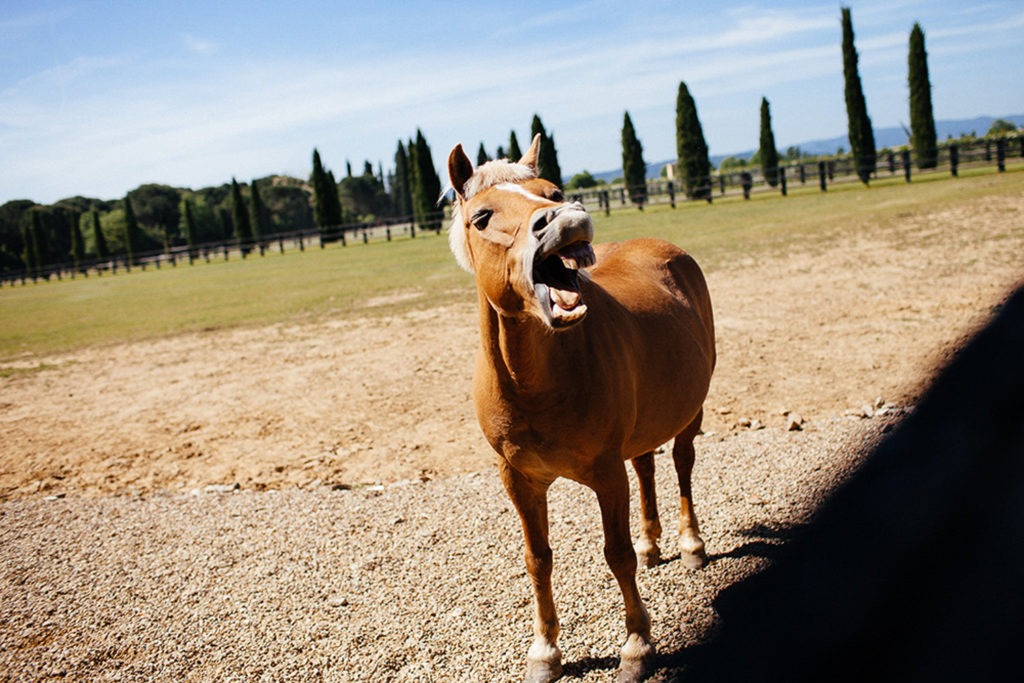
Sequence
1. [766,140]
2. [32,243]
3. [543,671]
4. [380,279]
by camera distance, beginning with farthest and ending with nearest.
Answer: [32,243], [766,140], [380,279], [543,671]

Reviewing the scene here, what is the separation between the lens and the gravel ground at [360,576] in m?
4.02

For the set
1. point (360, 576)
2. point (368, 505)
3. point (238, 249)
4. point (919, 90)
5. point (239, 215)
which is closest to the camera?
point (360, 576)

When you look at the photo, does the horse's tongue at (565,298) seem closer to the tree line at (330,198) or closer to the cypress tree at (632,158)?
the tree line at (330,198)

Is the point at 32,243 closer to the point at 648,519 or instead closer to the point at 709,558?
the point at 648,519

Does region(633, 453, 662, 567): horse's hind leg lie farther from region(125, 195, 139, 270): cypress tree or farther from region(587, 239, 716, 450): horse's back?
region(125, 195, 139, 270): cypress tree

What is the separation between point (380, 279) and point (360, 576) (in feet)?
61.3

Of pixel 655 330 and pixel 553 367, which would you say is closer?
pixel 553 367

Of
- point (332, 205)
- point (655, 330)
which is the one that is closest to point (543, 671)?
point (655, 330)

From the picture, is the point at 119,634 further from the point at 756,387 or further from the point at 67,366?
the point at 67,366

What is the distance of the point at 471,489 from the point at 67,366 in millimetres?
11841

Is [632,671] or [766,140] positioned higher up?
[766,140]

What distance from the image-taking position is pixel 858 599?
68 cm

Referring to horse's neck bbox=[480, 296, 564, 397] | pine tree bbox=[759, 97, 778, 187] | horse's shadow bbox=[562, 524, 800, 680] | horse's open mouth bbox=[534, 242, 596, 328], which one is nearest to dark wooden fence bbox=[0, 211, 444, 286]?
pine tree bbox=[759, 97, 778, 187]

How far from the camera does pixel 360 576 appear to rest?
488cm
